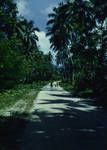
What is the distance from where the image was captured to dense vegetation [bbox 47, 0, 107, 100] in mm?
42938

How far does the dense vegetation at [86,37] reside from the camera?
141ft

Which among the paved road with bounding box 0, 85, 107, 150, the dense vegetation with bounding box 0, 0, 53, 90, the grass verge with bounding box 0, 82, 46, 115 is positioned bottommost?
the paved road with bounding box 0, 85, 107, 150

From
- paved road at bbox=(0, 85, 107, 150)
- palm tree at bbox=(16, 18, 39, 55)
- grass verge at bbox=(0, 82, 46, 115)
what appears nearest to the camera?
paved road at bbox=(0, 85, 107, 150)

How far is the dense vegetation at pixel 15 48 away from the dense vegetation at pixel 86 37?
19.1ft

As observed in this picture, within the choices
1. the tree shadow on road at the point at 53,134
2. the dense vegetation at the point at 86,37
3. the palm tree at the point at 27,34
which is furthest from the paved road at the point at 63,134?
the palm tree at the point at 27,34

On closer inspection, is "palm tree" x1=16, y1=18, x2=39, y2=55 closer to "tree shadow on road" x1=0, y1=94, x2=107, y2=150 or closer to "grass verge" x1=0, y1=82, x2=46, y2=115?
"grass verge" x1=0, y1=82, x2=46, y2=115

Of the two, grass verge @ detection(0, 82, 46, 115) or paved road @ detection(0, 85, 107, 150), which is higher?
grass verge @ detection(0, 82, 46, 115)

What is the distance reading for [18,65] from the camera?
52.6 metres

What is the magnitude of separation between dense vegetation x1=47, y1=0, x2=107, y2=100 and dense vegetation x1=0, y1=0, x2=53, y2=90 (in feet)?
19.1

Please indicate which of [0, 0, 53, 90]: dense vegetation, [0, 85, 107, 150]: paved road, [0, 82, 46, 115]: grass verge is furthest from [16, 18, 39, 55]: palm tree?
[0, 85, 107, 150]: paved road

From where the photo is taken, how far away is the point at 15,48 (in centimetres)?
5744

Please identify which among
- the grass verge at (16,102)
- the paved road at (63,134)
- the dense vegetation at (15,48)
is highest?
the dense vegetation at (15,48)

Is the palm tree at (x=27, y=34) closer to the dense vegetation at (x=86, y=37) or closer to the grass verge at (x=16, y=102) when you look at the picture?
the dense vegetation at (x=86, y=37)

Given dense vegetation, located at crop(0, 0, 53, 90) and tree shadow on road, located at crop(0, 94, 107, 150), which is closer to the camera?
tree shadow on road, located at crop(0, 94, 107, 150)
